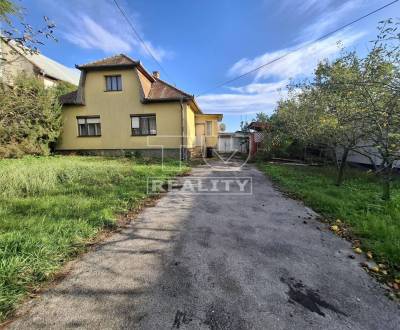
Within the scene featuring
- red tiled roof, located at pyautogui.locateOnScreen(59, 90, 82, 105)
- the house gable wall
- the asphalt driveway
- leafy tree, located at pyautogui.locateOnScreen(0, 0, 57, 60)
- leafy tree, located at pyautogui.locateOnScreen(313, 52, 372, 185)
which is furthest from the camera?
red tiled roof, located at pyautogui.locateOnScreen(59, 90, 82, 105)

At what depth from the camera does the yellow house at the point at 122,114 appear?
1419cm

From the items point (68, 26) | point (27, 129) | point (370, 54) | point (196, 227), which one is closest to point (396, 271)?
point (196, 227)

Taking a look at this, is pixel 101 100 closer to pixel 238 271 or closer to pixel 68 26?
pixel 68 26

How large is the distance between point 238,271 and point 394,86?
13.9 ft

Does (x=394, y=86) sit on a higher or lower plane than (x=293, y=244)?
higher

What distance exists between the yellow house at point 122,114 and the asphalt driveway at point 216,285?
11.1 m

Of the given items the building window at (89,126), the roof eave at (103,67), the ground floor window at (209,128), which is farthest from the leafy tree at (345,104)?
the building window at (89,126)

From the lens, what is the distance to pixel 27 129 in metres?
11.8

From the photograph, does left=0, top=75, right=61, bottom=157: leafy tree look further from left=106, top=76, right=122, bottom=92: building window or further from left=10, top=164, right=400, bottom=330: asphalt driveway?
left=10, top=164, right=400, bottom=330: asphalt driveway

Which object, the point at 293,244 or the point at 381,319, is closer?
the point at 381,319

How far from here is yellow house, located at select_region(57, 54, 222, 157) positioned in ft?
46.5

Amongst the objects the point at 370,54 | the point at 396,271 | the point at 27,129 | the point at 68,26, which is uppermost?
the point at 68,26

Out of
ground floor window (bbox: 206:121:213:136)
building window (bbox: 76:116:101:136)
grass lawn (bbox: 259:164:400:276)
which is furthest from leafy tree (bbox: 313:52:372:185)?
building window (bbox: 76:116:101:136)

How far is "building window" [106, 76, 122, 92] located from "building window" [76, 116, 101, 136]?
6.85 feet
